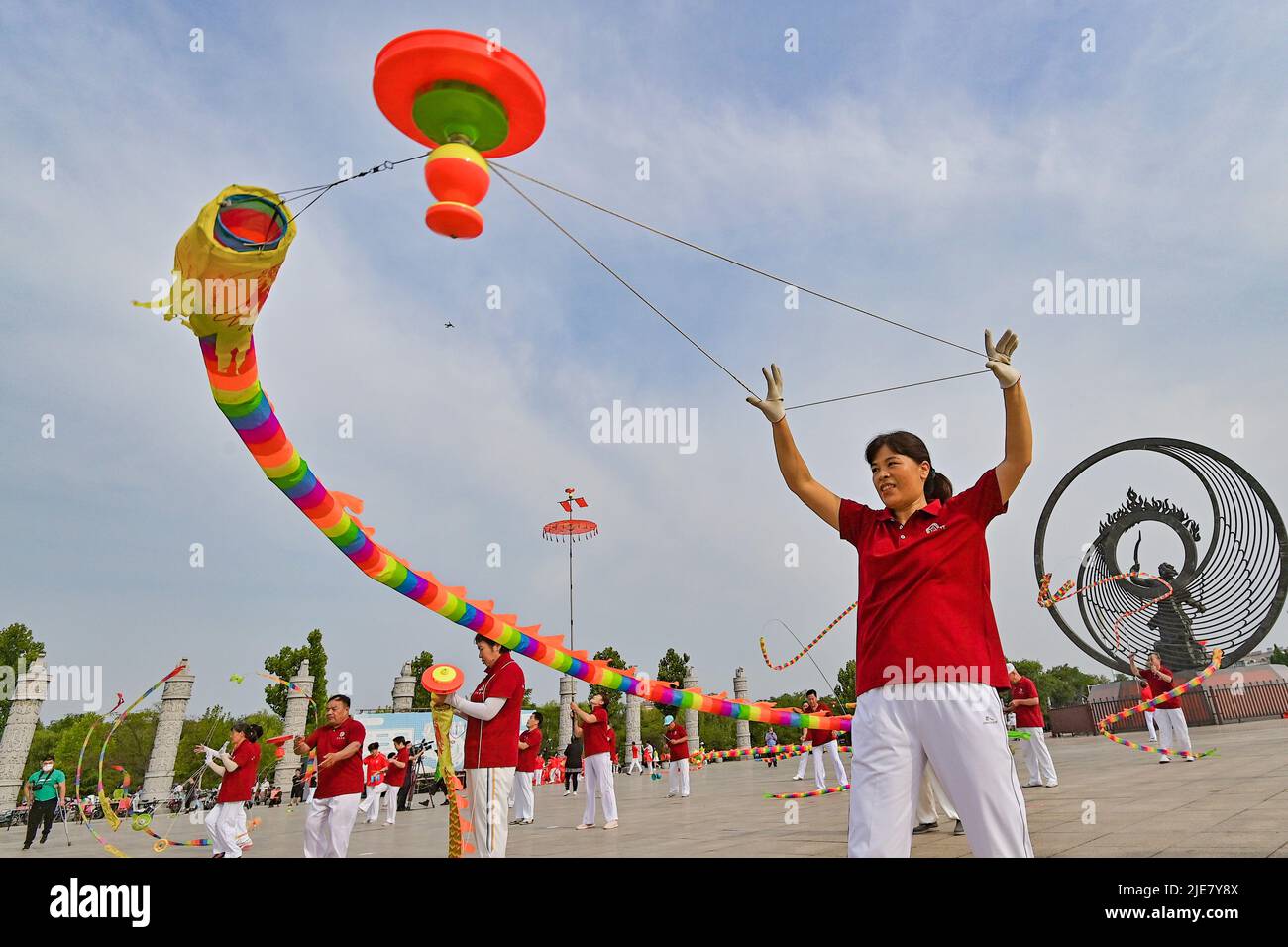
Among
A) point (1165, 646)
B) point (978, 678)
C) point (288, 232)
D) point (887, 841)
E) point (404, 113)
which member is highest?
point (404, 113)

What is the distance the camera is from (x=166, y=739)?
2459 centimetres

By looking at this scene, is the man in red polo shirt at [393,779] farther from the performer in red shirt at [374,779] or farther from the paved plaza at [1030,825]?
the paved plaza at [1030,825]

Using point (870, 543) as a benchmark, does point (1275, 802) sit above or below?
below

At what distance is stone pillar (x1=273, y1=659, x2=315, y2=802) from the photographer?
26.9 meters

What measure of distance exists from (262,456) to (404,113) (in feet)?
5.63

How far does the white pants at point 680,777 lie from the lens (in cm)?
1605

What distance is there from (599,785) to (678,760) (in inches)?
222

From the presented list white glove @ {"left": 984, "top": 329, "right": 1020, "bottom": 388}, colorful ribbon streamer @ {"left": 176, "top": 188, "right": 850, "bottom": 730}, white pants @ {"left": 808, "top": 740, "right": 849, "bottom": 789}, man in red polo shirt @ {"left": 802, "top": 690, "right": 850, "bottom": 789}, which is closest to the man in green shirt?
colorful ribbon streamer @ {"left": 176, "top": 188, "right": 850, "bottom": 730}

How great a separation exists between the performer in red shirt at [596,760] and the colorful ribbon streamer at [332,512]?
14.8 feet

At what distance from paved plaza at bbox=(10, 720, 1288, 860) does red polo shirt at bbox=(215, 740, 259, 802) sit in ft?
3.87

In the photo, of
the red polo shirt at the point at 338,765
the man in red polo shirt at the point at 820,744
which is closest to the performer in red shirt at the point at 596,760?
the man in red polo shirt at the point at 820,744
